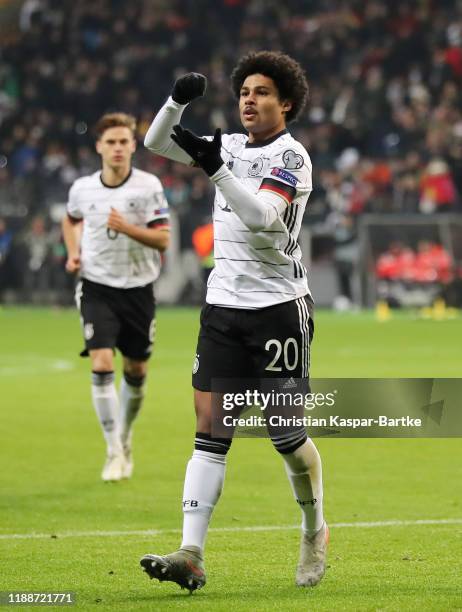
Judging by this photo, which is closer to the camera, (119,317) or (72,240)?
(119,317)

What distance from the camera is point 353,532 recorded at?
7.19 m

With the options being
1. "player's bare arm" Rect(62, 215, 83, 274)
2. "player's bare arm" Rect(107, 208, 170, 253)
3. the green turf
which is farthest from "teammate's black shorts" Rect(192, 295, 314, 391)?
"player's bare arm" Rect(62, 215, 83, 274)

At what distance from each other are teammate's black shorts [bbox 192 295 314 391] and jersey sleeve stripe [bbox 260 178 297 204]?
505mm

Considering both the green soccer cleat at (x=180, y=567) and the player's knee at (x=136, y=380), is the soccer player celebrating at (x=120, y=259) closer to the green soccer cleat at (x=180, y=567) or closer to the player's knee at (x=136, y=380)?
the player's knee at (x=136, y=380)

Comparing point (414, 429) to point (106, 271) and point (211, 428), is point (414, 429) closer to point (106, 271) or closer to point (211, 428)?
A: point (211, 428)

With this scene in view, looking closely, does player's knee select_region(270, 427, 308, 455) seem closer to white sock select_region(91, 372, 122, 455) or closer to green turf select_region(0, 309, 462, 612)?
green turf select_region(0, 309, 462, 612)

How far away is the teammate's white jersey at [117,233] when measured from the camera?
9.80m

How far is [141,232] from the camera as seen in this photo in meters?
9.43

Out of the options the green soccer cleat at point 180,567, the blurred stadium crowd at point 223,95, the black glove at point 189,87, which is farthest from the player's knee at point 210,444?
the blurred stadium crowd at point 223,95

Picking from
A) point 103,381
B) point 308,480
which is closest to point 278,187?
point 308,480

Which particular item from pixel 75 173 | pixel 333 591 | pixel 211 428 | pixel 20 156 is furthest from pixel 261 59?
pixel 20 156

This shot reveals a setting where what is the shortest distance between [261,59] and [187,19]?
30.5 m

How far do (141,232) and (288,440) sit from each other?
381 cm

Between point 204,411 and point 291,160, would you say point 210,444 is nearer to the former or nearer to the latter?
point 204,411
